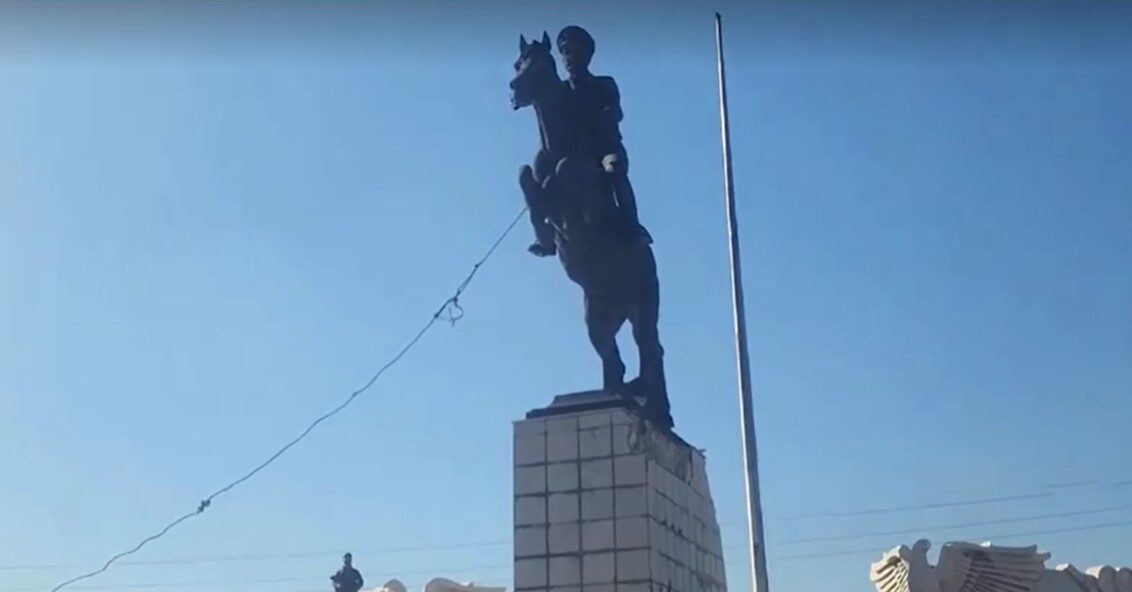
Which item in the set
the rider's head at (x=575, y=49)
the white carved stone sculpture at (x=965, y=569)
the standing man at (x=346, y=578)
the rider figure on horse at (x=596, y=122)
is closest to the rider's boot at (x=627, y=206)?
the rider figure on horse at (x=596, y=122)

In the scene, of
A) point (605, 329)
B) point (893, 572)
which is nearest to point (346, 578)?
point (605, 329)

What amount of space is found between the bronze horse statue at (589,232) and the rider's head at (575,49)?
6.7 inches

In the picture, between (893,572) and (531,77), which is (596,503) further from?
(893,572)

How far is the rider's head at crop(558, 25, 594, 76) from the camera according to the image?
30.6 feet

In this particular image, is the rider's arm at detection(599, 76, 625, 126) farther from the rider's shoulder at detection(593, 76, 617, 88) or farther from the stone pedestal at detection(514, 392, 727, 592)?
the stone pedestal at detection(514, 392, 727, 592)

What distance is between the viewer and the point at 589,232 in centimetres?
908

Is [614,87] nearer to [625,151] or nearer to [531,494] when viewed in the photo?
[625,151]

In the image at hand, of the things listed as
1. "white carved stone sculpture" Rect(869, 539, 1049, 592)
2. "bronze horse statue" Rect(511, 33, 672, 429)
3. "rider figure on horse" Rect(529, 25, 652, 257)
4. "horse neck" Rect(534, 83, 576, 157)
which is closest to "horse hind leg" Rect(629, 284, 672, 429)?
"bronze horse statue" Rect(511, 33, 672, 429)

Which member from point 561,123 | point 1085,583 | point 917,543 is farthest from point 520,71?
point 1085,583

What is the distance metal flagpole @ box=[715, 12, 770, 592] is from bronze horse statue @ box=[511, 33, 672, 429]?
535 mm

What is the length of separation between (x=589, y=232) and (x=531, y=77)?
1117 millimetres

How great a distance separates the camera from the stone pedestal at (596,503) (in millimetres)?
8047

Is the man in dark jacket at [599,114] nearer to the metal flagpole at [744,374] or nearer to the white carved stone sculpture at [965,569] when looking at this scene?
the metal flagpole at [744,374]

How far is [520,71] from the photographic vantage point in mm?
9188
